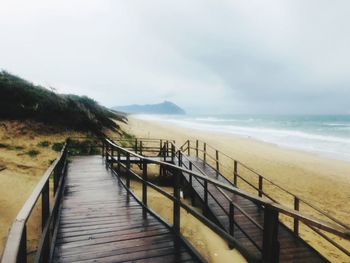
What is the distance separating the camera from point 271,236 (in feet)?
7.32

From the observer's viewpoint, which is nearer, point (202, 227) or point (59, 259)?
point (59, 259)

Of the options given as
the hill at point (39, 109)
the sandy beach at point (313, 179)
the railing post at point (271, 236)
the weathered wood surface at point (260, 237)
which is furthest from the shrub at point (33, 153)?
the railing post at point (271, 236)

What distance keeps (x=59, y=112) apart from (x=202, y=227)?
13.7 metres

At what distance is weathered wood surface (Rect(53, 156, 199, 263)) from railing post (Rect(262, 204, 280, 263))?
4.78ft

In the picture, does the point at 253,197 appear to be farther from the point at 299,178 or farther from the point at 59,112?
the point at 59,112

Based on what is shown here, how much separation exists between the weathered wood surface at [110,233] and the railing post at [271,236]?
4.78 ft

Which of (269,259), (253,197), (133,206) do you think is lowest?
(133,206)

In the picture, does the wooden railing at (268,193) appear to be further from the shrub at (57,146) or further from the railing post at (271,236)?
the shrub at (57,146)

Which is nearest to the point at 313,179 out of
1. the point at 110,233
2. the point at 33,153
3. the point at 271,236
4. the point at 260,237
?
the point at 260,237

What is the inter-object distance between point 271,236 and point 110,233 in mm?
2855

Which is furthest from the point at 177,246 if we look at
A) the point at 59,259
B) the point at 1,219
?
the point at 1,219

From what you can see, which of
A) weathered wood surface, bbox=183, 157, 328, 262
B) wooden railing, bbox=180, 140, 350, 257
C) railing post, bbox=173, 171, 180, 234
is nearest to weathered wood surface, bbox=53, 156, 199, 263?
railing post, bbox=173, 171, 180, 234

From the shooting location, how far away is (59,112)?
18.1m

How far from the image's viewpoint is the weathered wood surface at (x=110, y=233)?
3609 mm
